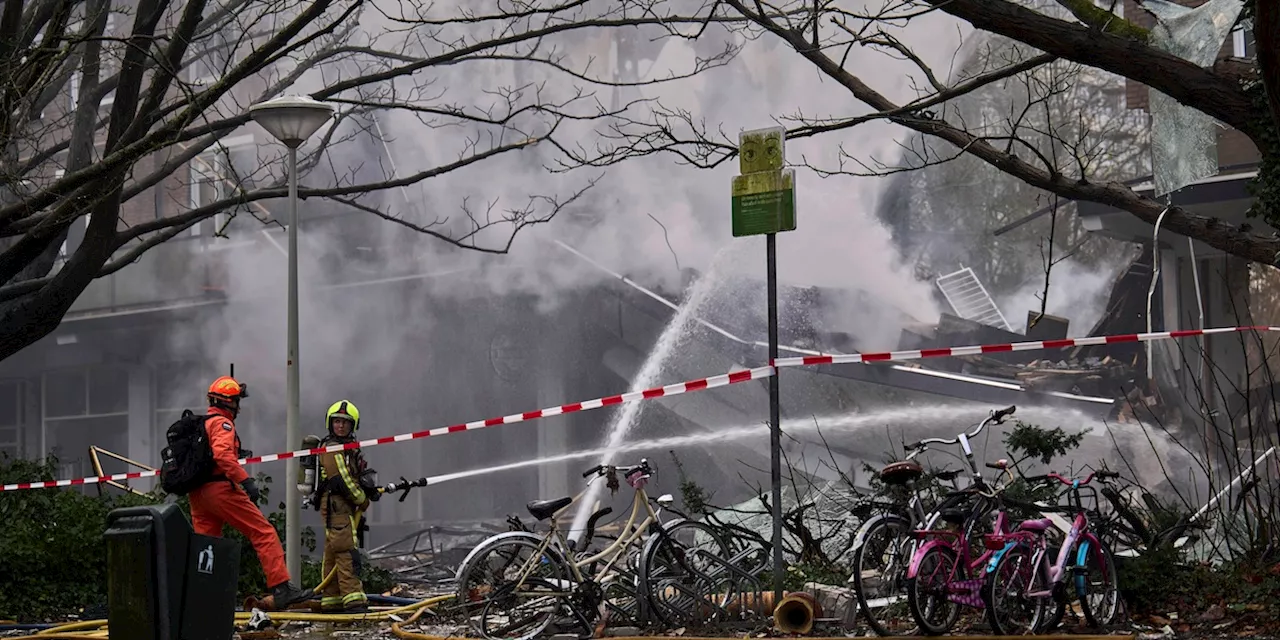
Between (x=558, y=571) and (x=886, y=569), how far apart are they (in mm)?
1673

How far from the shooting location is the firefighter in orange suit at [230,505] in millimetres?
8336

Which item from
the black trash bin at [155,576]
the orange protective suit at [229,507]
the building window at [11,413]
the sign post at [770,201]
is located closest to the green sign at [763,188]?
the sign post at [770,201]

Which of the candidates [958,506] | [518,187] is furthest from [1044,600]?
[518,187]

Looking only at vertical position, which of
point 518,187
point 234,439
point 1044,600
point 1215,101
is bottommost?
point 1044,600

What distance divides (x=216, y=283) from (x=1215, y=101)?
22975 millimetres

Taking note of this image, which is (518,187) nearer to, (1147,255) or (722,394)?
(722,394)

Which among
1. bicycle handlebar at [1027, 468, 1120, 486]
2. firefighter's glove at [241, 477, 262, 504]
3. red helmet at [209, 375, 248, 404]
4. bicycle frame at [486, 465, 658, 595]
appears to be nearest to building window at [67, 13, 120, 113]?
red helmet at [209, 375, 248, 404]

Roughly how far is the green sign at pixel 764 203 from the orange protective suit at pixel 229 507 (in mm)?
3194

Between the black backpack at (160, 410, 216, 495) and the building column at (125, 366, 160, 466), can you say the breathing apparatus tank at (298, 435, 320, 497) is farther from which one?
the building column at (125, 366, 160, 466)

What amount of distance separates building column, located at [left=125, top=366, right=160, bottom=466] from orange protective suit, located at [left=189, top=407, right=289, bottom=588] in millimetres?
20936

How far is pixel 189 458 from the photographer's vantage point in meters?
8.30

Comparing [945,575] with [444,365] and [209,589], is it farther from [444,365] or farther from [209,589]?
[444,365]

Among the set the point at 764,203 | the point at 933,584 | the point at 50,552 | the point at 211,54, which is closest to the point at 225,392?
the point at 50,552

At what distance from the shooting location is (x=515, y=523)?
795 cm
